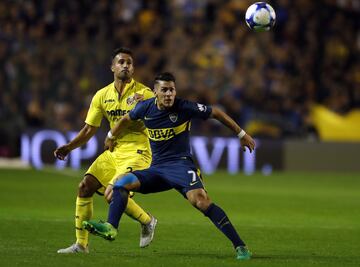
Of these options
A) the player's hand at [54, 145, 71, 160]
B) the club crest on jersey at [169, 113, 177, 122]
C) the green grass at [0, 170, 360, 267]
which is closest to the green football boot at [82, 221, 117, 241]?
the green grass at [0, 170, 360, 267]

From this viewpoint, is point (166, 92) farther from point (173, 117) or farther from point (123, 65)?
point (123, 65)

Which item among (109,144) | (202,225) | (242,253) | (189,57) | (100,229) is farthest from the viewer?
(189,57)

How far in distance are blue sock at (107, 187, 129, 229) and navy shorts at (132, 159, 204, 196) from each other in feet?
0.60

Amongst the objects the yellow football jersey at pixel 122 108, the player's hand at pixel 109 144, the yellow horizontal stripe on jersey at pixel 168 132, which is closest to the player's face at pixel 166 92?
the yellow horizontal stripe on jersey at pixel 168 132

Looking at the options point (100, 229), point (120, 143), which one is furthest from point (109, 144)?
point (100, 229)

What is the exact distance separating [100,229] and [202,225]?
398 centimetres

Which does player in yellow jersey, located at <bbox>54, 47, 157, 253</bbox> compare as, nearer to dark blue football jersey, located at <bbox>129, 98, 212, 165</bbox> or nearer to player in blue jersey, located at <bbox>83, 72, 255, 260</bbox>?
player in blue jersey, located at <bbox>83, 72, 255, 260</bbox>

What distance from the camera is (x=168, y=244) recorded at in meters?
10.2

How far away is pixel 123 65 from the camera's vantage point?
996 cm

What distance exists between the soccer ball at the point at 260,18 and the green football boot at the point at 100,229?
324cm

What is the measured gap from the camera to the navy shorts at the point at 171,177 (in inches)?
352

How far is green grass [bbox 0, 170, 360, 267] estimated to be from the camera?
884cm

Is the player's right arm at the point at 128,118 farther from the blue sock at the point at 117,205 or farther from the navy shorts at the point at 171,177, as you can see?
the blue sock at the point at 117,205

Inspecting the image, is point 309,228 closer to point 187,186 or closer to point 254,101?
point 187,186
